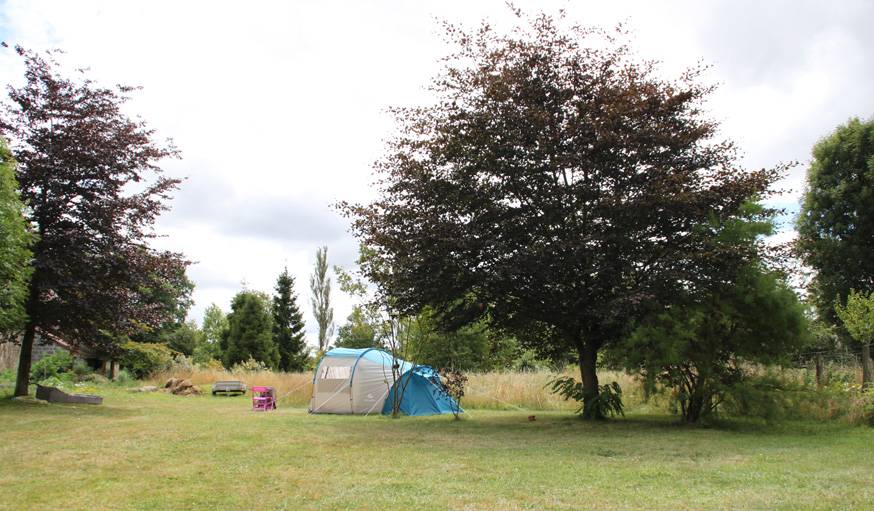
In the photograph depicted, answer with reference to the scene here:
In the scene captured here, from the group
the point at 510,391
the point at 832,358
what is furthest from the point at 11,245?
the point at 832,358

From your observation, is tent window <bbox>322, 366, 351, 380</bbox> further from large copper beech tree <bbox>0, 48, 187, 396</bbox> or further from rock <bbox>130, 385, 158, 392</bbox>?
rock <bbox>130, 385, 158, 392</bbox>

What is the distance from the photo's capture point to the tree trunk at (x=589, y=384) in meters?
14.4

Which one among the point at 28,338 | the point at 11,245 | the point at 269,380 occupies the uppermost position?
the point at 11,245

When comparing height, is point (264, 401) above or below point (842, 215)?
below

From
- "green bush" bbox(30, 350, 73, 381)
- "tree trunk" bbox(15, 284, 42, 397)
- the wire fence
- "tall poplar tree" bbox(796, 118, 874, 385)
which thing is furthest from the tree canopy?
"green bush" bbox(30, 350, 73, 381)

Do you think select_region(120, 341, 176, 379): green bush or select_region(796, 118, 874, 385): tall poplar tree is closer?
select_region(796, 118, 874, 385): tall poplar tree

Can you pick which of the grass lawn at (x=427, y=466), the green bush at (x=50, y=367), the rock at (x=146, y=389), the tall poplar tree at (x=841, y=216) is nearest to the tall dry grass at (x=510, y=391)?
the grass lawn at (x=427, y=466)

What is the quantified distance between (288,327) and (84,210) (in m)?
32.5

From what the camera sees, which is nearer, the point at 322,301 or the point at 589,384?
the point at 589,384

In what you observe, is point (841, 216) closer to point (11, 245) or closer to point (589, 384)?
point (589, 384)

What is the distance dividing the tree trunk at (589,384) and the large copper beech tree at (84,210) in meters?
10.1

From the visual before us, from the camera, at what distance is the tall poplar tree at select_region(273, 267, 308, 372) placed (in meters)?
46.8

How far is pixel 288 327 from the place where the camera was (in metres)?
48.2

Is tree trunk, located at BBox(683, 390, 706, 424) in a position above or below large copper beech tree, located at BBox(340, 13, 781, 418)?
below
